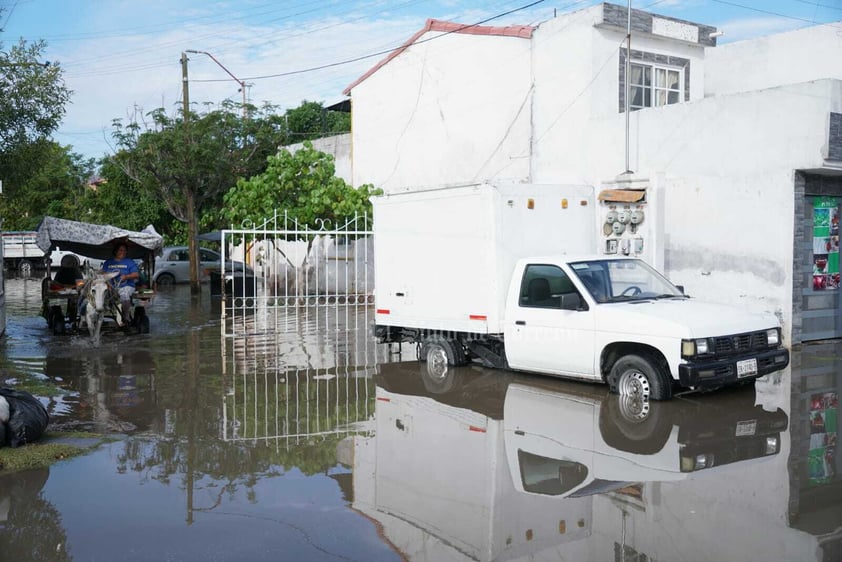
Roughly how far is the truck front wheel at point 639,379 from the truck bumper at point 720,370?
0.40 metres

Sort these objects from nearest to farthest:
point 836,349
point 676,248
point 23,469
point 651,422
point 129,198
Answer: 1. point 23,469
2. point 651,422
3. point 836,349
4. point 676,248
5. point 129,198

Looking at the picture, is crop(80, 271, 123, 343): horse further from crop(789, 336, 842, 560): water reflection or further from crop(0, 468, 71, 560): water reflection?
crop(789, 336, 842, 560): water reflection

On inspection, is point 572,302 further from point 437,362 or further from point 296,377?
point 296,377

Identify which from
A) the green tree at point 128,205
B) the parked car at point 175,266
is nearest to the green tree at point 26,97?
the parked car at point 175,266

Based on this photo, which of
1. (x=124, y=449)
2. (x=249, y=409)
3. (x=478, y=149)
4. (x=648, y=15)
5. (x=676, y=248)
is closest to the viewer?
(x=124, y=449)

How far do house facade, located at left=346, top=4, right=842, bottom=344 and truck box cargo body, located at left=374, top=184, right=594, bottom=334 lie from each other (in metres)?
1.51

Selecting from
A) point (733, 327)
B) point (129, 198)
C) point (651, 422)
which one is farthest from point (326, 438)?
point (129, 198)

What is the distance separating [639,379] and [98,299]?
10020 mm

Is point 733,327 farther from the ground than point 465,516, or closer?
farther from the ground

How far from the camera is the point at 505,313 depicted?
11.1 m

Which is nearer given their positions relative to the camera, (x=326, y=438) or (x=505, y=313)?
(x=326, y=438)

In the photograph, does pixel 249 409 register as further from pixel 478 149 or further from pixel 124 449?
pixel 478 149

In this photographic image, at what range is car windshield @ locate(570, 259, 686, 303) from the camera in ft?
34.0

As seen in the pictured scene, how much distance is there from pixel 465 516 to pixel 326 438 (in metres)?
2.74
